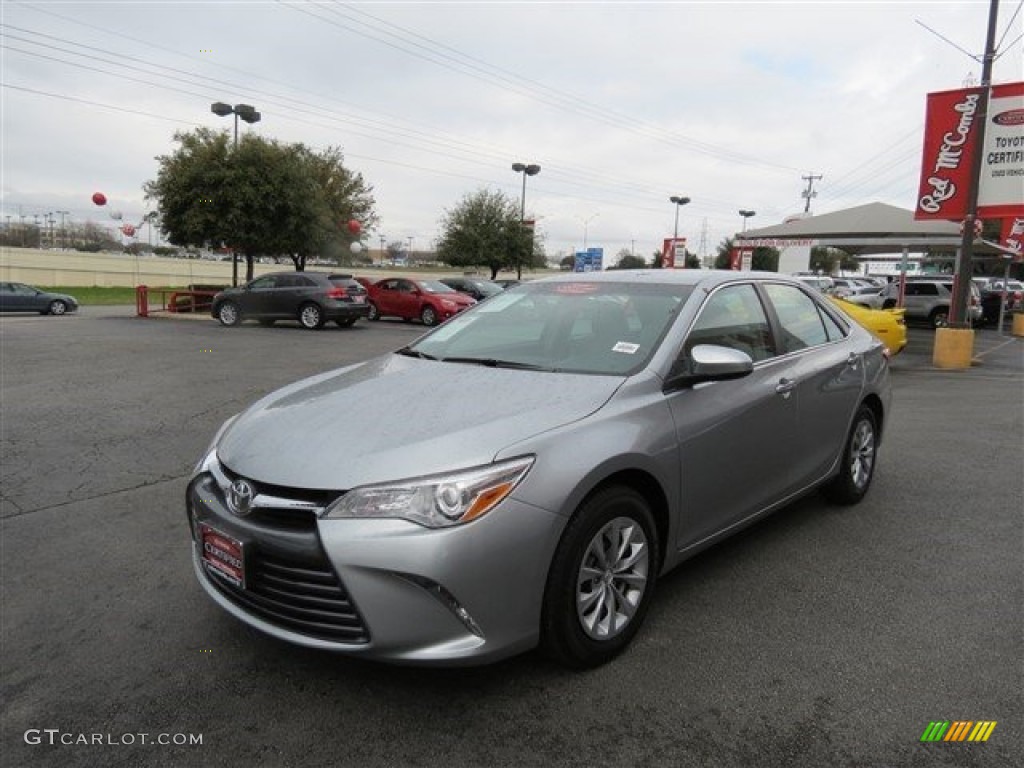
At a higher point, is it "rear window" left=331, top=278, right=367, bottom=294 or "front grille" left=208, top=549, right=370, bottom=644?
"rear window" left=331, top=278, right=367, bottom=294

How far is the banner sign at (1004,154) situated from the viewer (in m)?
13.2

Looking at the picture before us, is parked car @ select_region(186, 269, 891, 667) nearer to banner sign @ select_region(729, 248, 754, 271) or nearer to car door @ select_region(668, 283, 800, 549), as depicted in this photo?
car door @ select_region(668, 283, 800, 549)

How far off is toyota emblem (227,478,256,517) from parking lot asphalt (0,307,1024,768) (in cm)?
42

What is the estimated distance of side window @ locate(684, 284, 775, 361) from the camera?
11.7 ft

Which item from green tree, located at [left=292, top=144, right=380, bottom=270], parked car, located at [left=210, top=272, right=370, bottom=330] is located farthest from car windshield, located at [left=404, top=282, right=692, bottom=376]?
green tree, located at [left=292, top=144, right=380, bottom=270]

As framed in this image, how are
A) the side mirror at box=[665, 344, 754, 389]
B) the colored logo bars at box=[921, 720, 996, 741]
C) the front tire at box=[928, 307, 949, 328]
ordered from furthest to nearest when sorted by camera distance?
the front tire at box=[928, 307, 949, 328], the side mirror at box=[665, 344, 754, 389], the colored logo bars at box=[921, 720, 996, 741]

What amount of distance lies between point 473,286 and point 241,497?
22.6 m

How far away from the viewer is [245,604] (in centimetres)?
270

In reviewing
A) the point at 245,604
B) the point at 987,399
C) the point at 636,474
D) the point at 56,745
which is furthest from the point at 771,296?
the point at 987,399

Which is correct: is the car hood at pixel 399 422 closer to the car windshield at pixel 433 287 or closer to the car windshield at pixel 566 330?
the car windshield at pixel 566 330

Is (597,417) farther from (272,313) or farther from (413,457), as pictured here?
(272,313)

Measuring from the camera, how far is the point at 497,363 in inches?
138

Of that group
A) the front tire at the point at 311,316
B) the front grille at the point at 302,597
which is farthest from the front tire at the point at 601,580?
the front tire at the point at 311,316

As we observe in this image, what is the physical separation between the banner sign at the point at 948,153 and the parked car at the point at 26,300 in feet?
88.8
